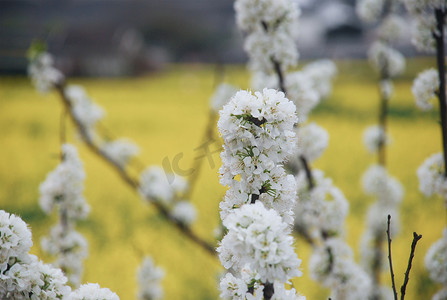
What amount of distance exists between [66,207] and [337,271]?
3.54ft

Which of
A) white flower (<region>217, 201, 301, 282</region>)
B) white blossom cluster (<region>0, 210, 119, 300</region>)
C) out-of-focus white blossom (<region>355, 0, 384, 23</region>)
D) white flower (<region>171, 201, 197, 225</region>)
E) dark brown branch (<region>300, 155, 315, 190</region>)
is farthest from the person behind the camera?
white flower (<region>171, 201, 197, 225</region>)

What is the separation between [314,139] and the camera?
4.84 feet

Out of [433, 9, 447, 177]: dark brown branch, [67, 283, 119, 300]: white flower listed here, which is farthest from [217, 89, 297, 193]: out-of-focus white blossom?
[433, 9, 447, 177]: dark brown branch

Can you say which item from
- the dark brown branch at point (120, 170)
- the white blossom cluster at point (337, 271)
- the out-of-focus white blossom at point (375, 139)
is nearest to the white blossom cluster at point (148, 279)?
the dark brown branch at point (120, 170)

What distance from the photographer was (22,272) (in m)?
0.77

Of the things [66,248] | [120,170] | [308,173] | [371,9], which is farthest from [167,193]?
[371,9]

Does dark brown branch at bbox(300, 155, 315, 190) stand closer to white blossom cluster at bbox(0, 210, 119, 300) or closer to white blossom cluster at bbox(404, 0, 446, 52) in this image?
white blossom cluster at bbox(404, 0, 446, 52)

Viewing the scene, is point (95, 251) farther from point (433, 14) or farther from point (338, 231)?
point (433, 14)

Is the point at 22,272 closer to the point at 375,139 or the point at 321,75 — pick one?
the point at 321,75

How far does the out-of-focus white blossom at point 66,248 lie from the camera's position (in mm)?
1456

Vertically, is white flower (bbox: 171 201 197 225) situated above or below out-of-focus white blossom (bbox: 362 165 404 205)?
below

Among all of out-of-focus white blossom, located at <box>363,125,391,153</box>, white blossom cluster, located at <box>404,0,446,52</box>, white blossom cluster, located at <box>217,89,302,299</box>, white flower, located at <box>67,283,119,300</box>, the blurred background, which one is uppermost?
the blurred background

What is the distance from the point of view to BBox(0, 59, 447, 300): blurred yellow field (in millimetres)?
2455

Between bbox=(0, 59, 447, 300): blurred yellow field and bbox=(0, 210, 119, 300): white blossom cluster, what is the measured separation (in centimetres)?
38
